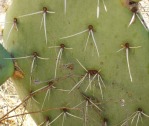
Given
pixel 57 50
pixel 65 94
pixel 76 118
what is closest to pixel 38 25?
pixel 57 50

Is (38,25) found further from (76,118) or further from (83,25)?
(76,118)

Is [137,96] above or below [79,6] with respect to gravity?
below

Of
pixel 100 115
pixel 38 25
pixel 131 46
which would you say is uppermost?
pixel 38 25

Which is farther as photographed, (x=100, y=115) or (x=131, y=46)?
(x=100, y=115)

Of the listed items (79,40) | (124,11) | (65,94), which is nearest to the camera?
(124,11)

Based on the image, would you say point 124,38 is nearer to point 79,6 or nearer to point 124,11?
point 124,11

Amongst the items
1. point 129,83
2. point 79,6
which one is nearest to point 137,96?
point 129,83

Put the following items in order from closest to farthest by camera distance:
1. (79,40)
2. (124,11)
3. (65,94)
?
(124,11)
(79,40)
(65,94)
